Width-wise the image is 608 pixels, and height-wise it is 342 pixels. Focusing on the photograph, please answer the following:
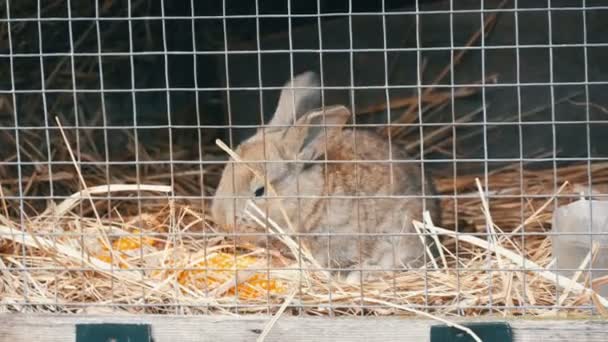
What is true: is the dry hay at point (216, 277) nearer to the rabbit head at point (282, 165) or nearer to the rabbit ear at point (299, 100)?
the rabbit head at point (282, 165)

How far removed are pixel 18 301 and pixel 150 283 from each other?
45 centimetres

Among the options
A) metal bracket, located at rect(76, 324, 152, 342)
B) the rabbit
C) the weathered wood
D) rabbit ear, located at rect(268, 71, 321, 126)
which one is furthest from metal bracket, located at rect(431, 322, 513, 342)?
rabbit ear, located at rect(268, 71, 321, 126)

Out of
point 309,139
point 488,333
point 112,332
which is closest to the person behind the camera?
point 488,333

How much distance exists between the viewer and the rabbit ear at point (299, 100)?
4051 mm

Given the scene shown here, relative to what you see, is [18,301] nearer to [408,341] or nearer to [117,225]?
[117,225]

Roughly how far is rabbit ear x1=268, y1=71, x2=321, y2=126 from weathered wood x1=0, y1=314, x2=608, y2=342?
3.14 feet

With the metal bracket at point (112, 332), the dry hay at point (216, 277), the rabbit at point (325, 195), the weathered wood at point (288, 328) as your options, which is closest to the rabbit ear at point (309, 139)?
the rabbit at point (325, 195)

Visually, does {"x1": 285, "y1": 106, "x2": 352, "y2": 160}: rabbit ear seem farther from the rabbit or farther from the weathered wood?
the weathered wood

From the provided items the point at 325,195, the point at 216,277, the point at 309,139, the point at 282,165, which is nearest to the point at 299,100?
the point at 309,139

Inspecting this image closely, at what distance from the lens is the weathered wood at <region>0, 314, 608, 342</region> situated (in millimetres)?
3186

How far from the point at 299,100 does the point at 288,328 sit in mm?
1092

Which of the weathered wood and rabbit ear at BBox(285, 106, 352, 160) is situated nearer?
the weathered wood

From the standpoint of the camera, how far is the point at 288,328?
3275 millimetres

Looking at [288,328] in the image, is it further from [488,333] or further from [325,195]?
[325,195]
